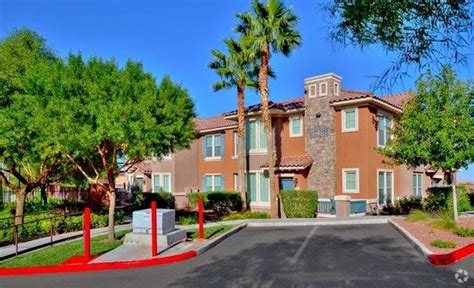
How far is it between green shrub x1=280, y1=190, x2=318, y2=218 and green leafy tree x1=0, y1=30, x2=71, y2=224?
1193cm

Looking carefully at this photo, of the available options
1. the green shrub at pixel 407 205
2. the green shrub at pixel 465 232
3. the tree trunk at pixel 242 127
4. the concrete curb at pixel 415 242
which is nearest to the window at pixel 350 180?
the green shrub at pixel 407 205

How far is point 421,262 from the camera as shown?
32.7 feet

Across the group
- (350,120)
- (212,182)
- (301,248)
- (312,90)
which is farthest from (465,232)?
(212,182)

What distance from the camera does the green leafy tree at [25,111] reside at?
14578 mm

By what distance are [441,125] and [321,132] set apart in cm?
876

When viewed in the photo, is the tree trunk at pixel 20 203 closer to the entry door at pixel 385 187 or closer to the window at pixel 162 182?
the window at pixel 162 182

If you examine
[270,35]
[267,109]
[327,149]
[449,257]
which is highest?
[270,35]

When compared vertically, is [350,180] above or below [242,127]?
below

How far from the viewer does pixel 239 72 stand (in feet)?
78.8

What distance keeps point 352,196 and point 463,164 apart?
7.43 metres

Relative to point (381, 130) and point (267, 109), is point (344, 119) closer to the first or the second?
point (381, 130)

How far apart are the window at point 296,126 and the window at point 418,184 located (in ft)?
30.8

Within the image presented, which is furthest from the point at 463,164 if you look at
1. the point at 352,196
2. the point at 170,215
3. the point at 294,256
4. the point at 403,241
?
the point at 170,215

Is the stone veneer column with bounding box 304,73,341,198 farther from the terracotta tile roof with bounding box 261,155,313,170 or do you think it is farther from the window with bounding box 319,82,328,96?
the terracotta tile roof with bounding box 261,155,313,170
